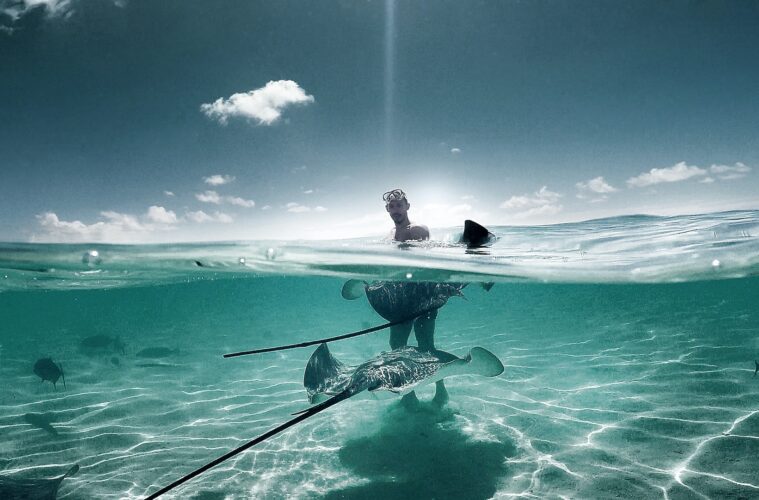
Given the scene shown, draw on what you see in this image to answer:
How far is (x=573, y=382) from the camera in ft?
35.8

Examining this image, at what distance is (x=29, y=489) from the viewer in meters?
5.34

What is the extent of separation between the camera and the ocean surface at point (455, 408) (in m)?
6.08

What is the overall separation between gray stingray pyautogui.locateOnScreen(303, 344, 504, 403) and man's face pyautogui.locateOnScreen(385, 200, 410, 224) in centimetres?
371

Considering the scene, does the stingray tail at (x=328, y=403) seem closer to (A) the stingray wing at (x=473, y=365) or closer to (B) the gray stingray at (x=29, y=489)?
(A) the stingray wing at (x=473, y=365)

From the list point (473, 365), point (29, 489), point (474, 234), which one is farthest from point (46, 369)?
point (474, 234)

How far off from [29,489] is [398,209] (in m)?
8.28

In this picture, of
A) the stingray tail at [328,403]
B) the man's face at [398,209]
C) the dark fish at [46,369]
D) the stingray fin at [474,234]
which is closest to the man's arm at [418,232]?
the man's face at [398,209]

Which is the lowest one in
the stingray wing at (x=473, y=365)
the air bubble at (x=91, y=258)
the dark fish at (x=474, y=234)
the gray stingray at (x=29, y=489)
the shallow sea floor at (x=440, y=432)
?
the shallow sea floor at (x=440, y=432)

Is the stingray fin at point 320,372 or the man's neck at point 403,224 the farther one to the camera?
the man's neck at point 403,224

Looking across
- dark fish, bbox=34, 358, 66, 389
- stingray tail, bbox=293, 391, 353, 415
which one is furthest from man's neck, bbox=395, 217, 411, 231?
dark fish, bbox=34, 358, 66, 389

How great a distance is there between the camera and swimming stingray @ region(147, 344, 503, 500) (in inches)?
207

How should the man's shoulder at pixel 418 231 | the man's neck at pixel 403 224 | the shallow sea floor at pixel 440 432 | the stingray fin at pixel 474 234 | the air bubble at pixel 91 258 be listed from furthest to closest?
the air bubble at pixel 91 258
the man's shoulder at pixel 418 231
the man's neck at pixel 403 224
the stingray fin at pixel 474 234
the shallow sea floor at pixel 440 432

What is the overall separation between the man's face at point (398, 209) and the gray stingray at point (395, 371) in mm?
3709

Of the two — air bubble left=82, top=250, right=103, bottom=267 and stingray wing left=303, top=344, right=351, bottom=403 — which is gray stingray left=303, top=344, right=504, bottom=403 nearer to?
stingray wing left=303, top=344, right=351, bottom=403
